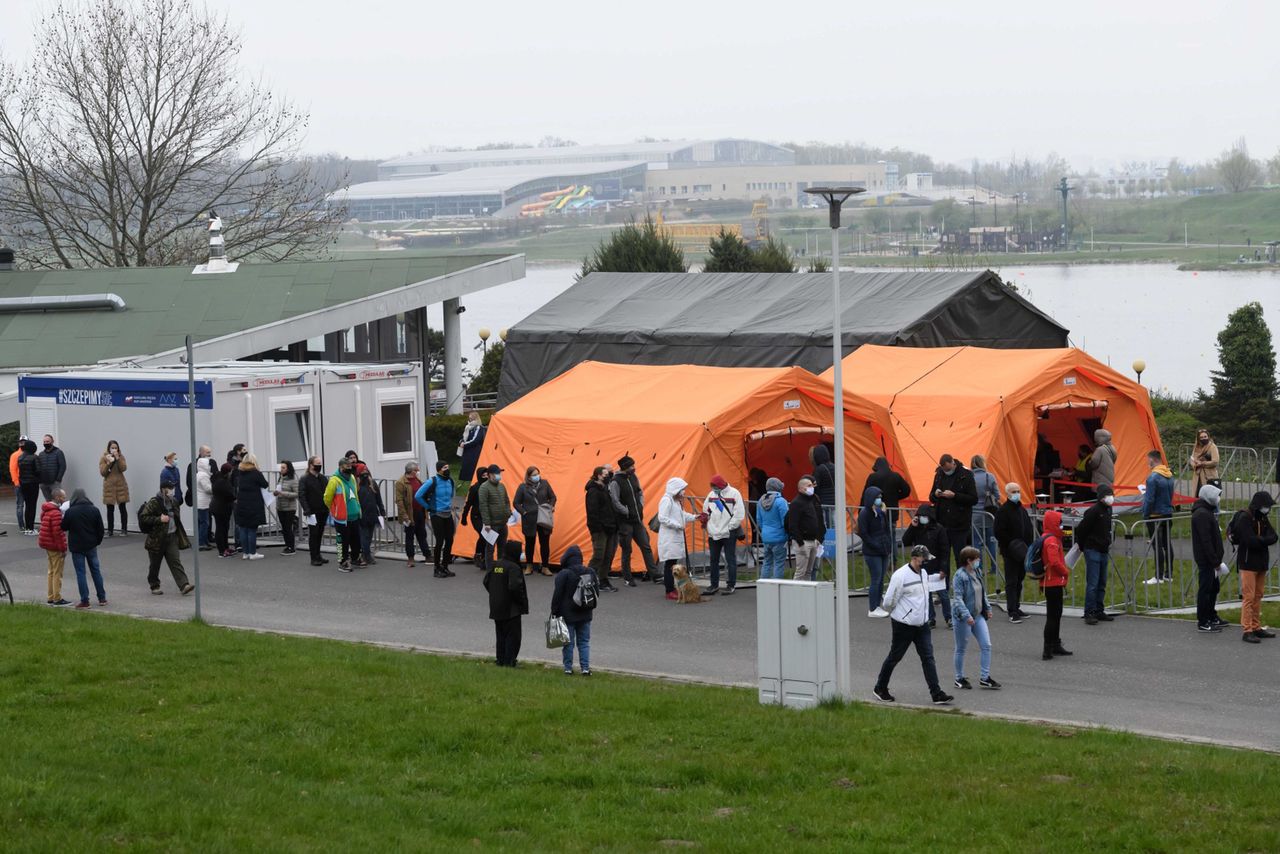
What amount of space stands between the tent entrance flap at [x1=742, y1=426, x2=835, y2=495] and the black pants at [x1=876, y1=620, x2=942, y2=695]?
8825mm

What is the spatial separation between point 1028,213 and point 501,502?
11170cm

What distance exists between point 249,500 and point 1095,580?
36.3 ft

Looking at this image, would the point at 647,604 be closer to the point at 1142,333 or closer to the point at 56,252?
the point at 56,252

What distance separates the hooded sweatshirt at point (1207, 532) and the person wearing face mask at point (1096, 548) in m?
0.86

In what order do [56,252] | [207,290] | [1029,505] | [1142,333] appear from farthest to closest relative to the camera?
[1142,333] < [56,252] < [207,290] < [1029,505]

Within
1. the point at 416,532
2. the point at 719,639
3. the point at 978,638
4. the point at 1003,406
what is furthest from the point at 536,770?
the point at 1003,406

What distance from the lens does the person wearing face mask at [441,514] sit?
20000 millimetres

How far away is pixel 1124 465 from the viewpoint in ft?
81.1

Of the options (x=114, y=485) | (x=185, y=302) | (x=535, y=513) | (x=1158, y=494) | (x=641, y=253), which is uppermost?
(x=641, y=253)

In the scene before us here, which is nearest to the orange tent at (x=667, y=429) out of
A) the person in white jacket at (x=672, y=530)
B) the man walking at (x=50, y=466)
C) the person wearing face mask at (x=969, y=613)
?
A: the person in white jacket at (x=672, y=530)

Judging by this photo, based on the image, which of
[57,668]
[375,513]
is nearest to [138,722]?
[57,668]

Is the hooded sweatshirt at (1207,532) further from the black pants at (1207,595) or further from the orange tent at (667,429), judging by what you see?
the orange tent at (667,429)

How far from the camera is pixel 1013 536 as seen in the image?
16.8m

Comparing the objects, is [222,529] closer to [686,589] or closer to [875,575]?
[686,589]
